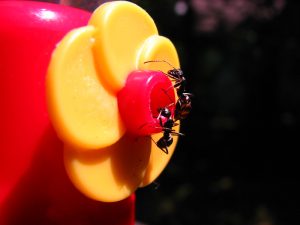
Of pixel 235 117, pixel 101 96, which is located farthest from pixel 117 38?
pixel 235 117

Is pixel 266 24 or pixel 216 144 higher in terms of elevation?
pixel 266 24

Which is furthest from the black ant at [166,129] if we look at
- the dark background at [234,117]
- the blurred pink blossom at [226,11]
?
the blurred pink blossom at [226,11]

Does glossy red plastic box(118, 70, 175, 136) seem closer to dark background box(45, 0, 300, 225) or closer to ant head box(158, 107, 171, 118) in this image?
ant head box(158, 107, 171, 118)

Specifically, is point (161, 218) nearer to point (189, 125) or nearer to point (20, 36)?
point (189, 125)

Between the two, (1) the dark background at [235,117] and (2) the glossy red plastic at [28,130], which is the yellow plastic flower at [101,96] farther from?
(1) the dark background at [235,117]

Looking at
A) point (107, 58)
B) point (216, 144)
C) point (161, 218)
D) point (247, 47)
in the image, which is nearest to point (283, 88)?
point (247, 47)

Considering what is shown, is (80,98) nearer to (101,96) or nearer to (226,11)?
(101,96)

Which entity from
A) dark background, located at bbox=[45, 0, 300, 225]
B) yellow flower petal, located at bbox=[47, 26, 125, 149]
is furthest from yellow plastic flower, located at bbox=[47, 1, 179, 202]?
dark background, located at bbox=[45, 0, 300, 225]
